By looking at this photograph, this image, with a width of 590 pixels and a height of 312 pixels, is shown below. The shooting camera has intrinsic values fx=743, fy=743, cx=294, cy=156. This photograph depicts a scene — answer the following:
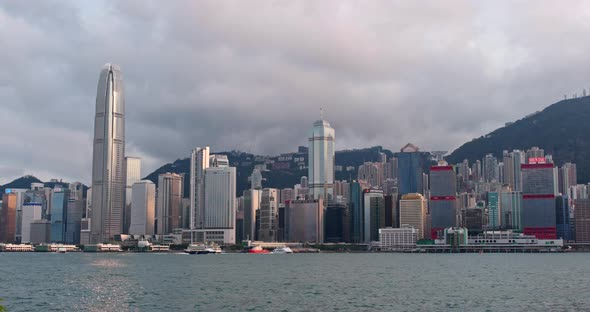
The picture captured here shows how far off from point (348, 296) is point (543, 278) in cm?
5598

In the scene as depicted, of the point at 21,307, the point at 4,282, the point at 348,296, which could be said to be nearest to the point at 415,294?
the point at 348,296

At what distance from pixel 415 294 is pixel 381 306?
A: 55.9 ft

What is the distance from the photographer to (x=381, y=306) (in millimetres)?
90188

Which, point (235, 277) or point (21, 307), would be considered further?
point (235, 277)

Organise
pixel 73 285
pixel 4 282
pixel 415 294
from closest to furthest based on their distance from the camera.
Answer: pixel 415 294, pixel 73 285, pixel 4 282

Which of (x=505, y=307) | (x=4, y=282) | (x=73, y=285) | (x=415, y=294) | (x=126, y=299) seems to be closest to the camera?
(x=505, y=307)


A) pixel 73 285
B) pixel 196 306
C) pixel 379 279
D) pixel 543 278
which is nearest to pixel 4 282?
pixel 73 285

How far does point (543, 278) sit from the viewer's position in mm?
141250

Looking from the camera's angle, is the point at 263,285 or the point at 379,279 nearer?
the point at 263,285

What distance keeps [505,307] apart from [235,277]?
65908 mm

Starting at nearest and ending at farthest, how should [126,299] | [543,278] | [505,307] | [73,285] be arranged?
[505,307] < [126,299] < [73,285] < [543,278]

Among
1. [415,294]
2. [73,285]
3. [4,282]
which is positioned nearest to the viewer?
[415,294]

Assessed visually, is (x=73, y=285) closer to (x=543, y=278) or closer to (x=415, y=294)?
(x=415, y=294)

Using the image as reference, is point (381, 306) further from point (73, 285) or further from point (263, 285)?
point (73, 285)
